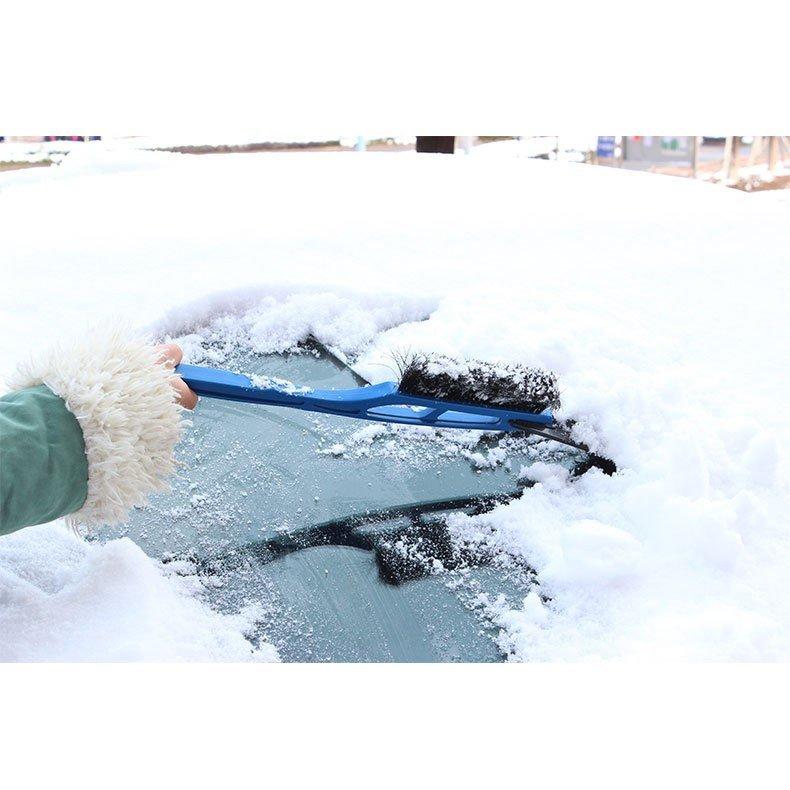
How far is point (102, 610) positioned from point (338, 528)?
12.8 inches

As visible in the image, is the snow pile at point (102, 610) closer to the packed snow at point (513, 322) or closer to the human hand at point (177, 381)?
the packed snow at point (513, 322)

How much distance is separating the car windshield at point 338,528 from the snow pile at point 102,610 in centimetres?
4

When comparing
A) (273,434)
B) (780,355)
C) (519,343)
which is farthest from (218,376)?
(780,355)

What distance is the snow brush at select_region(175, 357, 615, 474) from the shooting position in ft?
3.48

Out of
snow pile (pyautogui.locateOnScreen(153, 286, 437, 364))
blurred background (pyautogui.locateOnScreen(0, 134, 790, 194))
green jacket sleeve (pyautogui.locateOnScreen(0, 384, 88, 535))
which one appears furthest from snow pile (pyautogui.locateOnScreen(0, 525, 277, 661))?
blurred background (pyautogui.locateOnScreen(0, 134, 790, 194))

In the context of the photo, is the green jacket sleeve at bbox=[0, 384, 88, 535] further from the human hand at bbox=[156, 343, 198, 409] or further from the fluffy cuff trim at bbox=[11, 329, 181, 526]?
the human hand at bbox=[156, 343, 198, 409]

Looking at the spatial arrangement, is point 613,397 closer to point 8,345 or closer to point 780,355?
point 780,355

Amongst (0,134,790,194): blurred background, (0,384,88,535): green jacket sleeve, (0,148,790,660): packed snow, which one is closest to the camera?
(0,384,88,535): green jacket sleeve

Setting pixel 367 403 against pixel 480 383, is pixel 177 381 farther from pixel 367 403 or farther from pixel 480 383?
pixel 480 383

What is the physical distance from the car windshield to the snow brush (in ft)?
0.24

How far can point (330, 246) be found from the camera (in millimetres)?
1588

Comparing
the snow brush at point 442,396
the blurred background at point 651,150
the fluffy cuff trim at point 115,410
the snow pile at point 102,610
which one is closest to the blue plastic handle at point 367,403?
the snow brush at point 442,396

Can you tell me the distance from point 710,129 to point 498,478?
0.91 meters

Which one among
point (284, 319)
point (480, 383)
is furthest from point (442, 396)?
point (284, 319)
